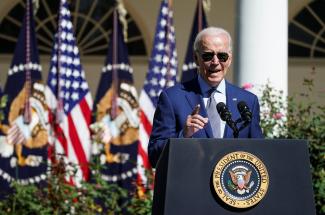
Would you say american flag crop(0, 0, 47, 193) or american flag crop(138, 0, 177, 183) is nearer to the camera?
american flag crop(138, 0, 177, 183)

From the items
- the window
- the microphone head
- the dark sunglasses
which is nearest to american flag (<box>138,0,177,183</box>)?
the window

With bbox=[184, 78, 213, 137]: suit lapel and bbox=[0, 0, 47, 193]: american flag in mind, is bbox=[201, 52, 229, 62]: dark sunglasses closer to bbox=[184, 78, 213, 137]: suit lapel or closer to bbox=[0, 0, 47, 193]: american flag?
bbox=[184, 78, 213, 137]: suit lapel

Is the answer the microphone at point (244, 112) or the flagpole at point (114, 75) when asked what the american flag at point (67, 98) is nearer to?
the flagpole at point (114, 75)

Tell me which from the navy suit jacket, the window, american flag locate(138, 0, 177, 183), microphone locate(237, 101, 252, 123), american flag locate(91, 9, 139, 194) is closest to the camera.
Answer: microphone locate(237, 101, 252, 123)

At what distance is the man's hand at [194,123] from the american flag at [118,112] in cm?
709

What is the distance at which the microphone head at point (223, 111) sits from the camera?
3.57m

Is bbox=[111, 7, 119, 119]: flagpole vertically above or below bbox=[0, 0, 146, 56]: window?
below

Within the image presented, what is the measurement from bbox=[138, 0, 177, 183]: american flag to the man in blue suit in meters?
6.21

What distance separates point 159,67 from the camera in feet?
33.7

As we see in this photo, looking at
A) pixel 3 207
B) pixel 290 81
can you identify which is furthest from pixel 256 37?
pixel 290 81

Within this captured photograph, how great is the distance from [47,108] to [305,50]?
5.95 meters

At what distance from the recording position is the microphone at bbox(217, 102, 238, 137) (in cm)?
357

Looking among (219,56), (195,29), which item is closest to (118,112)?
(195,29)

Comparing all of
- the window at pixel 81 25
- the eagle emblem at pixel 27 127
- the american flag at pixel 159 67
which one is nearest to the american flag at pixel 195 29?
the american flag at pixel 159 67
